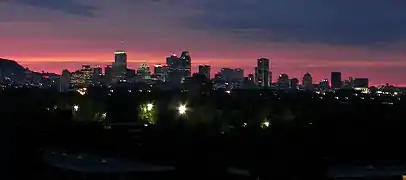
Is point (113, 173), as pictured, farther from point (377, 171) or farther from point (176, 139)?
point (377, 171)

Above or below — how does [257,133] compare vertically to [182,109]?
below

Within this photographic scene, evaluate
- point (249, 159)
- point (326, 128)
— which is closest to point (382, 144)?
point (326, 128)

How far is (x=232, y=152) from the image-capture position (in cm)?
1983

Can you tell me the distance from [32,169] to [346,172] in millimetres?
10282

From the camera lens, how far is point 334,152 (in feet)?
81.5

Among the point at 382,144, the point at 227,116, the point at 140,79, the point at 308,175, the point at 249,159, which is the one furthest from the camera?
the point at 140,79

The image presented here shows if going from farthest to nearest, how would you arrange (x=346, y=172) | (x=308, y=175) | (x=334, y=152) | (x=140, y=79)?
(x=140, y=79) < (x=334, y=152) < (x=346, y=172) < (x=308, y=175)

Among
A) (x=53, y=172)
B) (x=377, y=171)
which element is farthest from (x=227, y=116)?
(x=53, y=172)

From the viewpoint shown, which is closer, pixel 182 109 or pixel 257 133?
pixel 257 133

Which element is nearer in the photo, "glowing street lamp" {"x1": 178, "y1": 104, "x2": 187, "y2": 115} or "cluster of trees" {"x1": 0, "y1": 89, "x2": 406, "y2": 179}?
"cluster of trees" {"x1": 0, "y1": 89, "x2": 406, "y2": 179}

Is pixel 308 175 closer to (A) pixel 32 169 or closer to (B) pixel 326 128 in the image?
(A) pixel 32 169

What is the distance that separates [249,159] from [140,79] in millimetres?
123213

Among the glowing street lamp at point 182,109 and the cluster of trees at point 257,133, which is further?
the glowing street lamp at point 182,109

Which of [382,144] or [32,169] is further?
[382,144]
